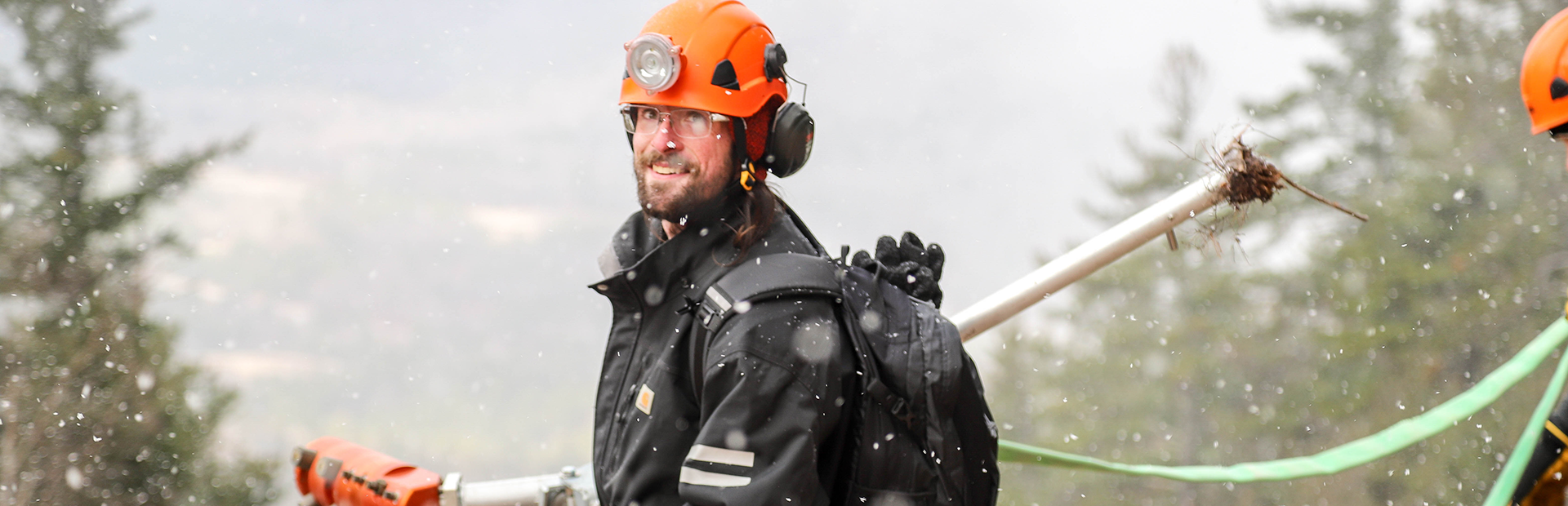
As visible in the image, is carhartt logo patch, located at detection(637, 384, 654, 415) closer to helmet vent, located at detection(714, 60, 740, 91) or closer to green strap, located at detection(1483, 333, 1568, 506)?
helmet vent, located at detection(714, 60, 740, 91)

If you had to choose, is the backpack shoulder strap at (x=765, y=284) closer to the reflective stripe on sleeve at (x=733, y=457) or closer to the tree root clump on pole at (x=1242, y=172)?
the reflective stripe on sleeve at (x=733, y=457)

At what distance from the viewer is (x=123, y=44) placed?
9.85 m

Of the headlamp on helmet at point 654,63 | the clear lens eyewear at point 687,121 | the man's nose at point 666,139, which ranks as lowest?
the man's nose at point 666,139

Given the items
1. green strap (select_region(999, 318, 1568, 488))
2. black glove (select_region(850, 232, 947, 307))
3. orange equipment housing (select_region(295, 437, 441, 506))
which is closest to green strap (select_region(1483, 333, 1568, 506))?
green strap (select_region(999, 318, 1568, 488))

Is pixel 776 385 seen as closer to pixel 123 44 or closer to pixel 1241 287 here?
pixel 123 44

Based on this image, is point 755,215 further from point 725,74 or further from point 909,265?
point 909,265

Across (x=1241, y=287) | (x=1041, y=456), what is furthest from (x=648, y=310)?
(x=1241, y=287)

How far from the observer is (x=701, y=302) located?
2887mm

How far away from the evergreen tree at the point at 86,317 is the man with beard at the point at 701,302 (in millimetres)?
7351

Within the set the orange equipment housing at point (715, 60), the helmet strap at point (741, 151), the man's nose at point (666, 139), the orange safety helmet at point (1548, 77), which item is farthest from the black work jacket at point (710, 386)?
the orange safety helmet at point (1548, 77)

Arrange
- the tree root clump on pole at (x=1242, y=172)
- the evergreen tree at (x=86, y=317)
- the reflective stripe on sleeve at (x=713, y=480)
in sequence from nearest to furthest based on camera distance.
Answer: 1. the reflective stripe on sleeve at (x=713, y=480)
2. the tree root clump on pole at (x=1242, y=172)
3. the evergreen tree at (x=86, y=317)

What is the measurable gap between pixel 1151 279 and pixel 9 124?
23.1m

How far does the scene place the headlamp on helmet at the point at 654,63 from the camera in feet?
10.1

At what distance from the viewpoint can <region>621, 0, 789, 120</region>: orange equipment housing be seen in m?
3.12
